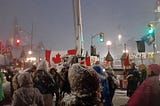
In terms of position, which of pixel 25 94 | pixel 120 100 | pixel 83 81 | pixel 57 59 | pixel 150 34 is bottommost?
pixel 120 100

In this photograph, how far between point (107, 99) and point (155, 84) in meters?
7.13

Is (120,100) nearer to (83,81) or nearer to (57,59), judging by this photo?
(57,59)

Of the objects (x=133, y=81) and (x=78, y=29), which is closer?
(x=133, y=81)

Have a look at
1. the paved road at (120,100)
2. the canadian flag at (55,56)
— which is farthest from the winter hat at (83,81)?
the canadian flag at (55,56)

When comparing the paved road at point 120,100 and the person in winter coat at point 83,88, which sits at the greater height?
the person in winter coat at point 83,88

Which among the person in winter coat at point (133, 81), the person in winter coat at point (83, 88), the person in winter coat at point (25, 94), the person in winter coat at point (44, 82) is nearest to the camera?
the person in winter coat at point (83, 88)

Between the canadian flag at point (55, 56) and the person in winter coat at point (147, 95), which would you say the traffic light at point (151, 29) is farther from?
the person in winter coat at point (147, 95)

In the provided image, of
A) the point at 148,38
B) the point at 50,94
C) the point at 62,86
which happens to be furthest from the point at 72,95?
the point at 148,38

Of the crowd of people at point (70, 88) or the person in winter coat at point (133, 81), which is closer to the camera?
the crowd of people at point (70, 88)

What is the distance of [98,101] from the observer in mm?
5012

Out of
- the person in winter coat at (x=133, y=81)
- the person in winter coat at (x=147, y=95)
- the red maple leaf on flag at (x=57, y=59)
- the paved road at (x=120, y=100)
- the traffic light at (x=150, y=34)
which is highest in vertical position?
the traffic light at (x=150, y=34)

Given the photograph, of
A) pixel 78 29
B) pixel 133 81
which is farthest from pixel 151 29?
pixel 133 81

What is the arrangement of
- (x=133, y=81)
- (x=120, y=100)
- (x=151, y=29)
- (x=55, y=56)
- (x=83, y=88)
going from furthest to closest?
(x=151, y=29)
(x=55, y=56)
(x=120, y=100)
(x=133, y=81)
(x=83, y=88)

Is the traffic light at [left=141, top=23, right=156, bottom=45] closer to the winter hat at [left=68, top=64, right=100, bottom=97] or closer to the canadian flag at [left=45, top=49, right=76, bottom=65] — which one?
the canadian flag at [left=45, top=49, right=76, bottom=65]
